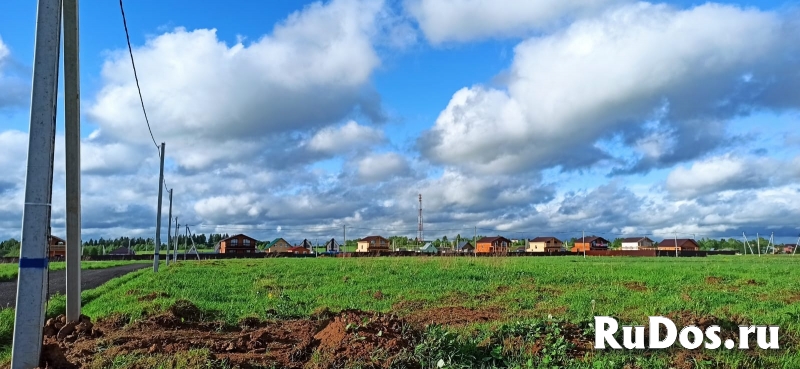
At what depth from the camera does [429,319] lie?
8.54 metres

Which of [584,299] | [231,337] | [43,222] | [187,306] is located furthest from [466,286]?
[43,222]

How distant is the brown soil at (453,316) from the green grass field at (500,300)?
7.9 inches

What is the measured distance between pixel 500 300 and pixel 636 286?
4.45 m

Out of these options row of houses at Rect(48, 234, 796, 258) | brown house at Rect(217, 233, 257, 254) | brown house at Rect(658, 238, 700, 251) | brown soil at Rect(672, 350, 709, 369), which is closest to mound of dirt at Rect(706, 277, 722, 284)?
brown soil at Rect(672, 350, 709, 369)

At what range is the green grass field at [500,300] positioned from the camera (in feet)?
18.7

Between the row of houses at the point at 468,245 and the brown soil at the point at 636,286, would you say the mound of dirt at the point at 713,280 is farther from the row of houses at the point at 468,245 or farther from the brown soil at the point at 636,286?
the row of houses at the point at 468,245

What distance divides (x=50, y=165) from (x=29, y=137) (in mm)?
279

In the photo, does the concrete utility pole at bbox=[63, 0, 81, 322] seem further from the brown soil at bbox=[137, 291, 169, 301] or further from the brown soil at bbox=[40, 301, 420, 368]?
the brown soil at bbox=[137, 291, 169, 301]

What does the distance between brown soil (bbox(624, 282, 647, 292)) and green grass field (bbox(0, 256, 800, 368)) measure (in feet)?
0.06

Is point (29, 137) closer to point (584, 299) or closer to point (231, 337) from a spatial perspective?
point (231, 337)

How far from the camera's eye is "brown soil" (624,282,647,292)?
1314 centimetres

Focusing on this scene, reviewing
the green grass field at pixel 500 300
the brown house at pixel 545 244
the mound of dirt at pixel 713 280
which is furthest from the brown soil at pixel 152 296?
the brown house at pixel 545 244

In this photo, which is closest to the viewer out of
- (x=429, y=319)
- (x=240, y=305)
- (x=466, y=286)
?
(x=429, y=319)

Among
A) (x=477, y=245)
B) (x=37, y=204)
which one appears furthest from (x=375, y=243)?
(x=37, y=204)
